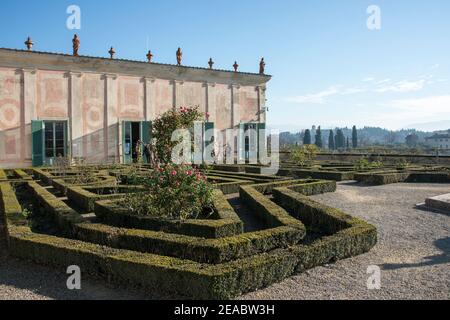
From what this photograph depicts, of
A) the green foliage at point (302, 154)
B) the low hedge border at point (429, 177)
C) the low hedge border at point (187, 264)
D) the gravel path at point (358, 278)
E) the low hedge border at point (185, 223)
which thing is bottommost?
the gravel path at point (358, 278)

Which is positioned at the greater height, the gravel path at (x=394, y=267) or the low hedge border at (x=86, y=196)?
the low hedge border at (x=86, y=196)

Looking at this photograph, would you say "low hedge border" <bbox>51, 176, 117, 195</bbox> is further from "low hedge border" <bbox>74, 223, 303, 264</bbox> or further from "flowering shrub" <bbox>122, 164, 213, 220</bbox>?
"low hedge border" <bbox>74, 223, 303, 264</bbox>

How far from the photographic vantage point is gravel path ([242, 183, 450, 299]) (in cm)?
458

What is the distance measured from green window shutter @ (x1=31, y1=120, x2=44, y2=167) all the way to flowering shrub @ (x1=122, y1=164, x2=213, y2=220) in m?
12.2

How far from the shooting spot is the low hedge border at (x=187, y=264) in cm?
442

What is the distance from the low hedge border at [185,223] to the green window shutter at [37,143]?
11.9m

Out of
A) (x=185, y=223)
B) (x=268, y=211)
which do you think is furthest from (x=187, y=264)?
(x=268, y=211)

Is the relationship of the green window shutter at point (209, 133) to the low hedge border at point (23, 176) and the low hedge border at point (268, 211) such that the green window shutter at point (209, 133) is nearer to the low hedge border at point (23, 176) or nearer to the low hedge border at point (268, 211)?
the low hedge border at point (23, 176)

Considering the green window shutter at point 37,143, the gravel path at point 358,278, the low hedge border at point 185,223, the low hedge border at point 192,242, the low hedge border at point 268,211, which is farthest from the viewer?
the green window shutter at point 37,143

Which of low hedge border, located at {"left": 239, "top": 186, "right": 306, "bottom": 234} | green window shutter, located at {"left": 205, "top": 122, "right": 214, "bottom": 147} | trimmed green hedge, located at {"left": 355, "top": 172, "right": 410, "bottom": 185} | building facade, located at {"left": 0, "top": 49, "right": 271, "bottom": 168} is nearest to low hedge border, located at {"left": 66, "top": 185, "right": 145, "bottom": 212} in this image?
low hedge border, located at {"left": 239, "top": 186, "right": 306, "bottom": 234}

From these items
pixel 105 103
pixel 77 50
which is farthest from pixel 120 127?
pixel 77 50

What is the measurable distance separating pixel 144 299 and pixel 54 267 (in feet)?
5.69

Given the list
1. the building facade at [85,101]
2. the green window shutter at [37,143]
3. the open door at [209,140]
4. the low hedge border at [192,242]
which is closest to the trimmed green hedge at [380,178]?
the low hedge border at [192,242]

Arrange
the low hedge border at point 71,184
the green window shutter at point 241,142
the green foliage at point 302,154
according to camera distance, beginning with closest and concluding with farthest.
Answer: the low hedge border at point 71,184 < the green foliage at point 302,154 < the green window shutter at point 241,142
